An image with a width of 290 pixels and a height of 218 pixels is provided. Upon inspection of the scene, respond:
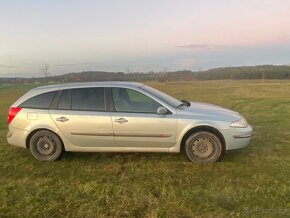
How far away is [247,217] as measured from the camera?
3.80m

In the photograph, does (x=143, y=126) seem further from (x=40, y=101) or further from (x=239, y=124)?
(x=40, y=101)

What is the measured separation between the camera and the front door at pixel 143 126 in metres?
5.95

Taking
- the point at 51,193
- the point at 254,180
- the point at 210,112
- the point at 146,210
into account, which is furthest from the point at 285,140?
the point at 51,193

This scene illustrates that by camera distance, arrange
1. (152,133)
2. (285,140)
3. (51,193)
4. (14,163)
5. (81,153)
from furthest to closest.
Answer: (285,140) < (81,153) < (14,163) < (152,133) < (51,193)

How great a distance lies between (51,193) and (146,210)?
1462 mm

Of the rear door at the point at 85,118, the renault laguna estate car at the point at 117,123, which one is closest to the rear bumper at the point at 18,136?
the renault laguna estate car at the point at 117,123

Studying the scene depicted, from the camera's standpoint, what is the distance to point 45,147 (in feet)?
20.8

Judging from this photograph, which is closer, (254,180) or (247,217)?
(247,217)

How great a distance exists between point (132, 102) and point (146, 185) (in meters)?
1.84

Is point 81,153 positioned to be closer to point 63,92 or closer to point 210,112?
point 63,92

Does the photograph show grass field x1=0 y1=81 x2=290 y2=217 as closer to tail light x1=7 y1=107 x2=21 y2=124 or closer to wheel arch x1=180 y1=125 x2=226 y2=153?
wheel arch x1=180 y1=125 x2=226 y2=153

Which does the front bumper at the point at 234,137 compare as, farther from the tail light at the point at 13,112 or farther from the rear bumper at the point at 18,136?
the tail light at the point at 13,112

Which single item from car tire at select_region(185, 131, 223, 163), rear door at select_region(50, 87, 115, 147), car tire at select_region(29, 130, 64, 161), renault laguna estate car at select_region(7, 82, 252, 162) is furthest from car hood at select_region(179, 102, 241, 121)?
car tire at select_region(29, 130, 64, 161)

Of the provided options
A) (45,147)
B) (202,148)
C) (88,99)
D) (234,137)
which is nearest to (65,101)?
(88,99)
